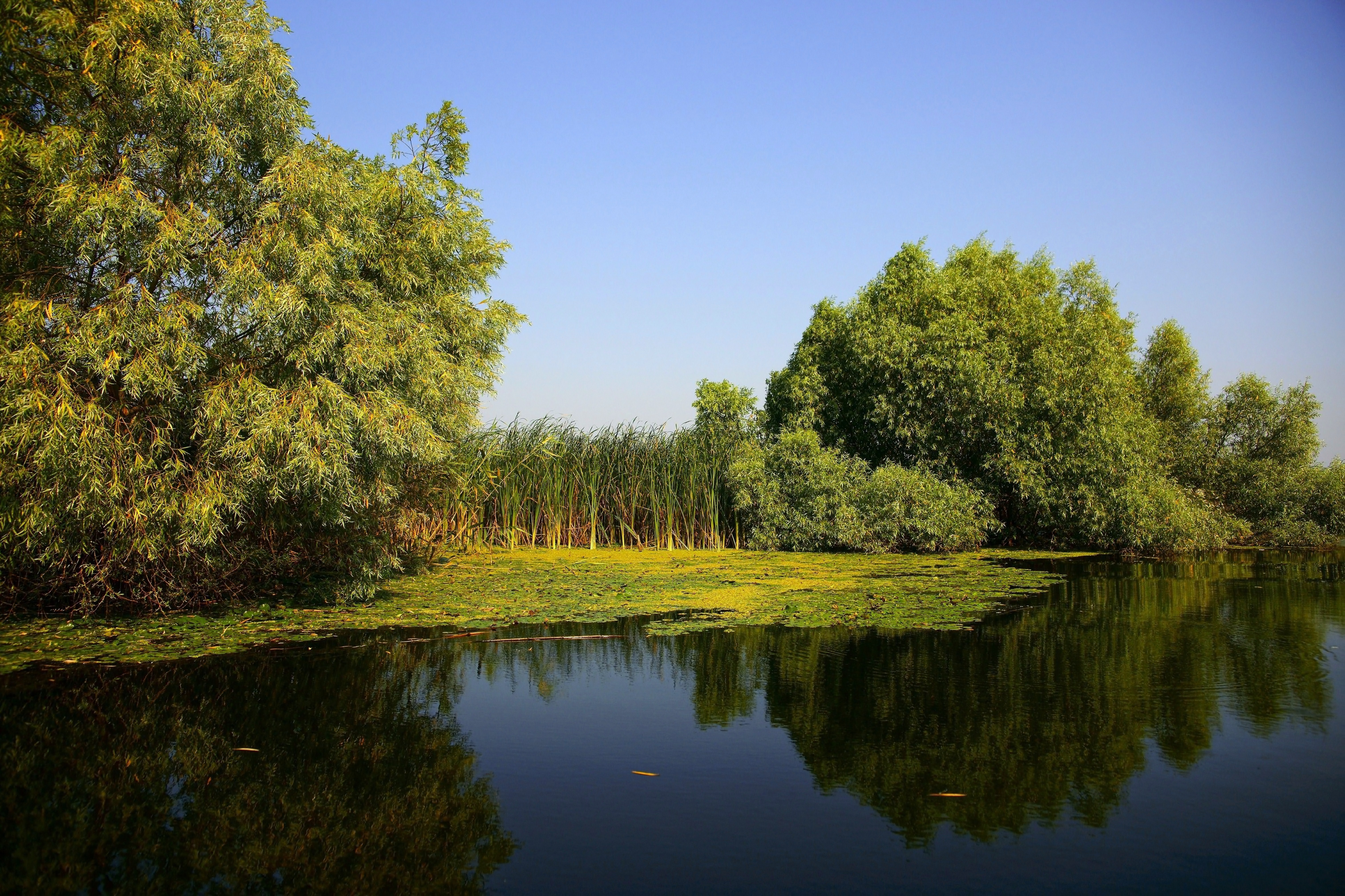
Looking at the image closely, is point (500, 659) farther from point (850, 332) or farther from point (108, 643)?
point (850, 332)

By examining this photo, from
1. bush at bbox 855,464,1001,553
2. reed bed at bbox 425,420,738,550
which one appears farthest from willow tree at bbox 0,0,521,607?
bush at bbox 855,464,1001,553

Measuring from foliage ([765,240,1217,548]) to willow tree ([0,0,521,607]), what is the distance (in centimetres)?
1111

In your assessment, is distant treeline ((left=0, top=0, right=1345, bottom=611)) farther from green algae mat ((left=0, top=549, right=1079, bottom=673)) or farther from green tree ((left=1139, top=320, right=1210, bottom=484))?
green tree ((left=1139, top=320, right=1210, bottom=484))

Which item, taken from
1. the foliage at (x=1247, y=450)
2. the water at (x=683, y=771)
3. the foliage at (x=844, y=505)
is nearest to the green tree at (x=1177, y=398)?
the foliage at (x=1247, y=450)

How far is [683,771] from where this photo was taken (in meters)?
3.73

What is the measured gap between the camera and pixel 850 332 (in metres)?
17.7

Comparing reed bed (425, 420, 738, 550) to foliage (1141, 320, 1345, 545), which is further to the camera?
Result: foliage (1141, 320, 1345, 545)

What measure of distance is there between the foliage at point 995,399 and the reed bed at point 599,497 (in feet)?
9.33

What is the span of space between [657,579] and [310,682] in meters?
5.63

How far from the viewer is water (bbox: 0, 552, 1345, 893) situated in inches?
108

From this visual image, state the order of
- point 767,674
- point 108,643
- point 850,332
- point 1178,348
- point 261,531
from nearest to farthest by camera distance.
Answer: point 767,674
point 108,643
point 261,531
point 850,332
point 1178,348

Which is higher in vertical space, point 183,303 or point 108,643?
point 183,303

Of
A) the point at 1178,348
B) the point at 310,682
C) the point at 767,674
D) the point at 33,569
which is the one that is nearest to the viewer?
the point at 310,682

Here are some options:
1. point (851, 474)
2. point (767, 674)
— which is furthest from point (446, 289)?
point (851, 474)
